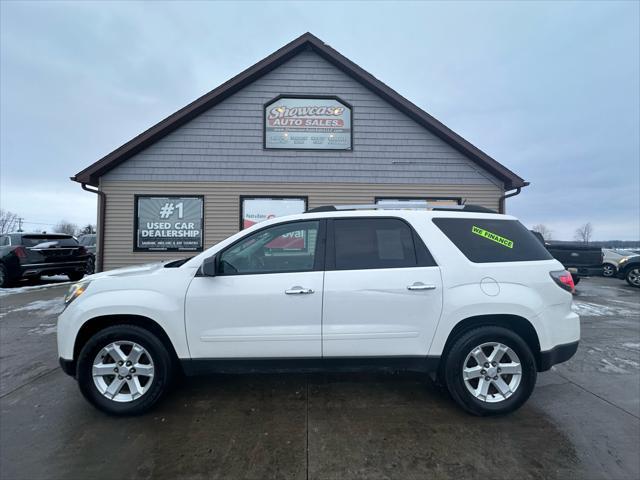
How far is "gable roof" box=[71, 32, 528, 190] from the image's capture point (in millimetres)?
8492

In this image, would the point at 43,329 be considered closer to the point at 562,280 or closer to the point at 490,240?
the point at 490,240

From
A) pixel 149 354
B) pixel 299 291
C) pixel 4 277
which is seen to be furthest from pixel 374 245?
pixel 4 277

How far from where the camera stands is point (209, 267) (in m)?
2.80

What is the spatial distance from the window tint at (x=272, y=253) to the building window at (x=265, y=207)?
18.3ft

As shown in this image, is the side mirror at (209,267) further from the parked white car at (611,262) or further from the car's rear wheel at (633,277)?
the parked white car at (611,262)

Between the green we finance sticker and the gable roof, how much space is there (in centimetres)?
663

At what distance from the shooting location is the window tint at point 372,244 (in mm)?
2928

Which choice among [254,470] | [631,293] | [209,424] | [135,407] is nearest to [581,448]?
[254,470]

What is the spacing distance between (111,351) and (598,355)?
5759mm

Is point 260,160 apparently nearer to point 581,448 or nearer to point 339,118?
point 339,118

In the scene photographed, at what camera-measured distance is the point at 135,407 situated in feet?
9.24

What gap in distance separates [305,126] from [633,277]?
12.5 m

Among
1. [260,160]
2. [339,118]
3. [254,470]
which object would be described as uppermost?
[339,118]

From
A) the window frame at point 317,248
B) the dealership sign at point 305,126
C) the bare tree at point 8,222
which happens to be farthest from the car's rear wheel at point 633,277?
the bare tree at point 8,222
